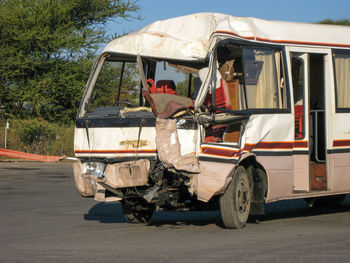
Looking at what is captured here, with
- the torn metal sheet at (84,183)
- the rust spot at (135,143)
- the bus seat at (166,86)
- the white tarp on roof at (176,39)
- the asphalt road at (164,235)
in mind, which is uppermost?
the white tarp on roof at (176,39)

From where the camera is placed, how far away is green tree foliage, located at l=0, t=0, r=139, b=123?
Result: 36031 millimetres

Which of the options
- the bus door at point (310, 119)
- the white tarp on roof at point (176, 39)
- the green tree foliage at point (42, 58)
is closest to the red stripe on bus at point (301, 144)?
the bus door at point (310, 119)

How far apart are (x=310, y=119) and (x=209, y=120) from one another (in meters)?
3.13

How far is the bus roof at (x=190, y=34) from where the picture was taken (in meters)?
9.92

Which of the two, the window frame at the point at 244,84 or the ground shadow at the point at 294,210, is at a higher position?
the window frame at the point at 244,84

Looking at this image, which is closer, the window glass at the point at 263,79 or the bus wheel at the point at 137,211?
the window glass at the point at 263,79

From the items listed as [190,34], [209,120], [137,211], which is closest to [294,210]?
[137,211]

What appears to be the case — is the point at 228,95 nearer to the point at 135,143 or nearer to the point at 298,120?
the point at 135,143

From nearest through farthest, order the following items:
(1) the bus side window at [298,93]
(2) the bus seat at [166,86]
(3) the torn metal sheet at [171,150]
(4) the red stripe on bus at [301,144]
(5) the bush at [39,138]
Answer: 1. (3) the torn metal sheet at [171,150]
2. (2) the bus seat at [166,86]
3. (4) the red stripe on bus at [301,144]
4. (1) the bus side window at [298,93]
5. (5) the bush at [39,138]

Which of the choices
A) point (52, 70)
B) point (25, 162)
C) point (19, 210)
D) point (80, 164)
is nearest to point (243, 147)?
point (80, 164)

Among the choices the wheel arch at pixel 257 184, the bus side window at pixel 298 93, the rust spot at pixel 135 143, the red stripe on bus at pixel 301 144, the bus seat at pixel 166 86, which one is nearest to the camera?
the rust spot at pixel 135 143

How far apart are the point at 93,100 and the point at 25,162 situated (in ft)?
64.6

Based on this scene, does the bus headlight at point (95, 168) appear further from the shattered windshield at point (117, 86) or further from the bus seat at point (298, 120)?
the bus seat at point (298, 120)

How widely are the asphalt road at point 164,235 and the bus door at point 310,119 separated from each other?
2.41 ft
